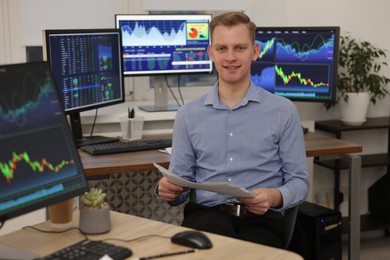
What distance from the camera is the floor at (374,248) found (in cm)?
395

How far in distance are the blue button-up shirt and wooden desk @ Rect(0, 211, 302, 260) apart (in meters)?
0.49

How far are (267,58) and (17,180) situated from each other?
2178 millimetres

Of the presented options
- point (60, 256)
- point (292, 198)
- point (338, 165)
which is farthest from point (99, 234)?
point (338, 165)

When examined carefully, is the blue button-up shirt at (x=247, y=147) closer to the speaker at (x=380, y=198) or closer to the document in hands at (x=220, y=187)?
the document in hands at (x=220, y=187)

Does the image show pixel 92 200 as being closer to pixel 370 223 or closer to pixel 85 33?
pixel 85 33

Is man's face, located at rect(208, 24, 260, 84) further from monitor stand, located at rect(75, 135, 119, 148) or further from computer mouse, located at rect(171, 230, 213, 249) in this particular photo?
monitor stand, located at rect(75, 135, 119, 148)

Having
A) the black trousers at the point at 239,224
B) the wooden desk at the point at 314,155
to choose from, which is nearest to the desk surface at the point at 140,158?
the wooden desk at the point at 314,155

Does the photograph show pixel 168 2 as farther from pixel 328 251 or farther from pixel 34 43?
pixel 328 251

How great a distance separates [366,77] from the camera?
13.3 feet

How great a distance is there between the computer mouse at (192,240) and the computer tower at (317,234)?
143 cm

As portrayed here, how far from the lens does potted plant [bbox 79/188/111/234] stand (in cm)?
194

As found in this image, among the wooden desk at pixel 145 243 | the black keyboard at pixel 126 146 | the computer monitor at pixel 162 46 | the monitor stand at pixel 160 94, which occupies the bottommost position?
the wooden desk at pixel 145 243

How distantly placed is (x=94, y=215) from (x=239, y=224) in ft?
2.22

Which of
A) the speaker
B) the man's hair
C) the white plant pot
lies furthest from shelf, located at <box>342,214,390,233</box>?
the man's hair
